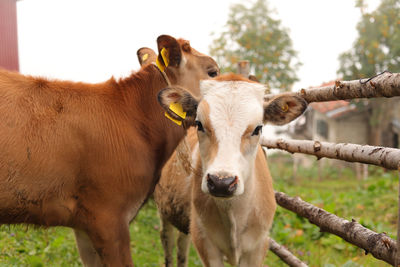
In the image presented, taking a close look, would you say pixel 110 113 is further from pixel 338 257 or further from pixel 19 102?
pixel 338 257

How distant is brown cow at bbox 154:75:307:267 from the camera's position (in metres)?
2.54

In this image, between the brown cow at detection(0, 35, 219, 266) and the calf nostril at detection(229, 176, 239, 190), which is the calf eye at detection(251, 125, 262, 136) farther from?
the brown cow at detection(0, 35, 219, 266)

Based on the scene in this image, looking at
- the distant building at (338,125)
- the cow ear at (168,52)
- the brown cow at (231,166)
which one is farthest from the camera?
the distant building at (338,125)

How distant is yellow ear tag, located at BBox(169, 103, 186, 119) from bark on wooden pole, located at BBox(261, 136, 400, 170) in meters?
1.18

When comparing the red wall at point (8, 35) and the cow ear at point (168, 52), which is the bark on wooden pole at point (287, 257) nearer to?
the cow ear at point (168, 52)

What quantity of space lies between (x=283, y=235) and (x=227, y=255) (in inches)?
97.9

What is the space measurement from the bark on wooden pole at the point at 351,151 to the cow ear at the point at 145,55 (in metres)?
1.66

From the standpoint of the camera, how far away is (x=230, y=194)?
2340 millimetres

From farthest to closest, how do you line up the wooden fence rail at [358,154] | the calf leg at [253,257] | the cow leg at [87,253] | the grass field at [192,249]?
the grass field at [192,249]
the cow leg at [87,253]
the calf leg at [253,257]
the wooden fence rail at [358,154]

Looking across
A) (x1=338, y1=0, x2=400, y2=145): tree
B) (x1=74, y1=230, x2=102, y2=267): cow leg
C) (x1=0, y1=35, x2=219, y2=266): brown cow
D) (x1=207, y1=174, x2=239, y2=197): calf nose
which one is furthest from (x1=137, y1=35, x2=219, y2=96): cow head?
(x1=338, y1=0, x2=400, y2=145): tree

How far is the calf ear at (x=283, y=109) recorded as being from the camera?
291 cm

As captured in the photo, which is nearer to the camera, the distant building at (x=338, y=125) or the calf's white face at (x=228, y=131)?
the calf's white face at (x=228, y=131)

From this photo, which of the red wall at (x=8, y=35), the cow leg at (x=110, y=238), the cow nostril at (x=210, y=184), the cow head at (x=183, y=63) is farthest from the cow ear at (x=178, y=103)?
the red wall at (x=8, y=35)

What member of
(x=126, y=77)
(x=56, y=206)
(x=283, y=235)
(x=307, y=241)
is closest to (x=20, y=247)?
(x=56, y=206)
